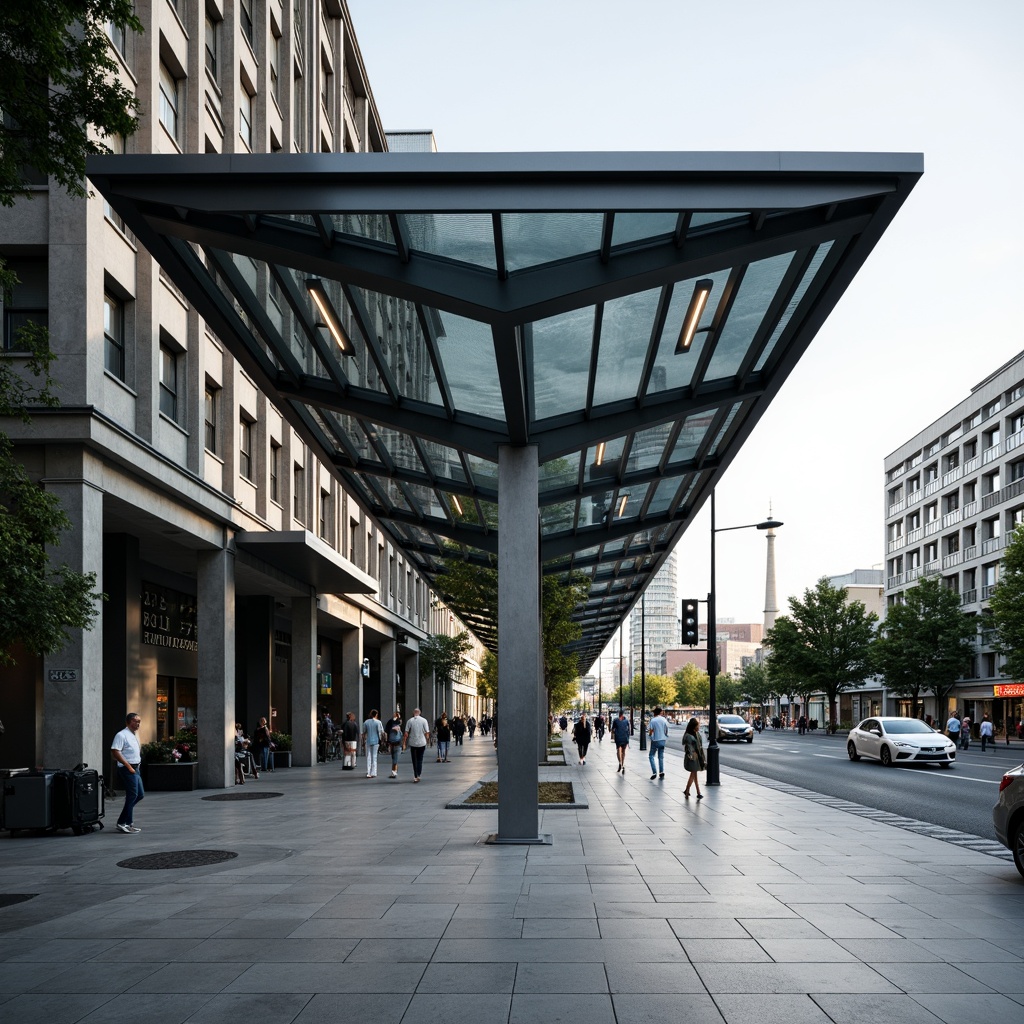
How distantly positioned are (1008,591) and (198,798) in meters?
41.2

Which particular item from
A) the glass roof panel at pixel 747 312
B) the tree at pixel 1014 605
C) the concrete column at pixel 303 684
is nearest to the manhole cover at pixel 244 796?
the concrete column at pixel 303 684

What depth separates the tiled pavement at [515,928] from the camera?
20.6 feet

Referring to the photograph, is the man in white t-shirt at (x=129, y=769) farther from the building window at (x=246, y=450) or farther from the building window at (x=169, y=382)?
the building window at (x=246, y=450)

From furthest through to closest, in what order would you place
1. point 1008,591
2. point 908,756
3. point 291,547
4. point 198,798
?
point 1008,591 < point 908,756 < point 291,547 < point 198,798

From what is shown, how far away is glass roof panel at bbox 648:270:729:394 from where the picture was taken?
11.8m

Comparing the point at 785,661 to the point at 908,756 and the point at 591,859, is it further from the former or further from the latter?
the point at 591,859

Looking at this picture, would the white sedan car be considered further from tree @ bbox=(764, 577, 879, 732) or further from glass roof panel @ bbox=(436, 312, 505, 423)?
tree @ bbox=(764, 577, 879, 732)

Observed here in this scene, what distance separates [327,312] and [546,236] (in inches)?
134

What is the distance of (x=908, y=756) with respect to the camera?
3156cm

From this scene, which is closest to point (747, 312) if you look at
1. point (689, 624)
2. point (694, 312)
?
point (694, 312)

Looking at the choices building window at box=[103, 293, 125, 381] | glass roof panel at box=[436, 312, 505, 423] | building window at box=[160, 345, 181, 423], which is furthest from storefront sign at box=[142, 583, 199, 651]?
glass roof panel at box=[436, 312, 505, 423]

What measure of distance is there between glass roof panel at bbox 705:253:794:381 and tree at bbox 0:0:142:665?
6529 millimetres

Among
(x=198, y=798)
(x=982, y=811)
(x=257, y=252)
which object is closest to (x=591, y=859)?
(x=257, y=252)

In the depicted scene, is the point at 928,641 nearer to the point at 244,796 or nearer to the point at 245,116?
the point at 245,116
